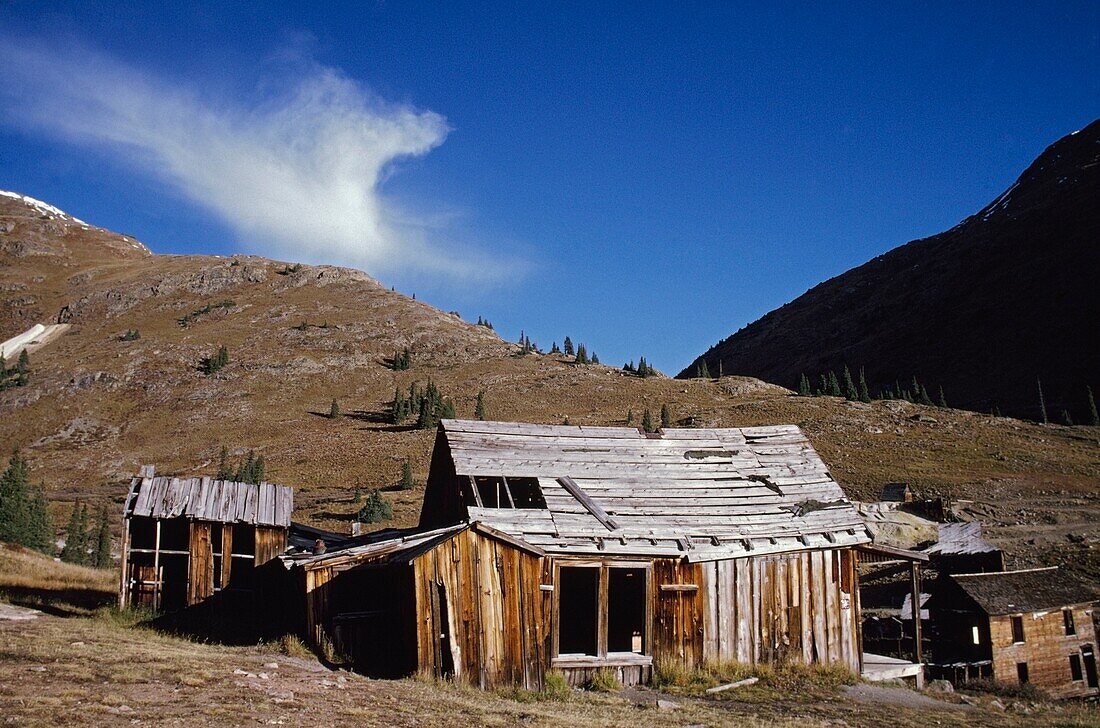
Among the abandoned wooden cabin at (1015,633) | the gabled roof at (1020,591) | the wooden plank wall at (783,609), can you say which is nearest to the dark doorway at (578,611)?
the wooden plank wall at (783,609)

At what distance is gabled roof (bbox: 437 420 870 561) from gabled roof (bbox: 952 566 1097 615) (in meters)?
6.91

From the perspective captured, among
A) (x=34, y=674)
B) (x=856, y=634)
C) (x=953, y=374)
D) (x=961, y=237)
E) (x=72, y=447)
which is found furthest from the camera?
(x=961, y=237)

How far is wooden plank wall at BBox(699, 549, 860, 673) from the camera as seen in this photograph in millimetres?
16359

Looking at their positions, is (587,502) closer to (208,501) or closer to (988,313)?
(208,501)

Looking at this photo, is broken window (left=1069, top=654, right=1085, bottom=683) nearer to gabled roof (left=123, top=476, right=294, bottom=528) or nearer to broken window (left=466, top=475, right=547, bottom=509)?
broken window (left=466, top=475, right=547, bottom=509)

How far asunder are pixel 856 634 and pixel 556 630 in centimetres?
766

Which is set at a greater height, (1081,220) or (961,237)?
(961,237)

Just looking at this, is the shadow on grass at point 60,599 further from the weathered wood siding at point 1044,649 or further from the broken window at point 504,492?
the weathered wood siding at point 1044,649

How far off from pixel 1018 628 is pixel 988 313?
12744 centimetres

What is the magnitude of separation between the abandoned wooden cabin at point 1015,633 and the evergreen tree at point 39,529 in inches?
1520

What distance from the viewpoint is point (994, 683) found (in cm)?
1972

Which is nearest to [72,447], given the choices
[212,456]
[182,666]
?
[212,456]

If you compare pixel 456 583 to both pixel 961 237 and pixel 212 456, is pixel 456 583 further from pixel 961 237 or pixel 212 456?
pixel 961 237

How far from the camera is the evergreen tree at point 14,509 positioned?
33.7 meters
